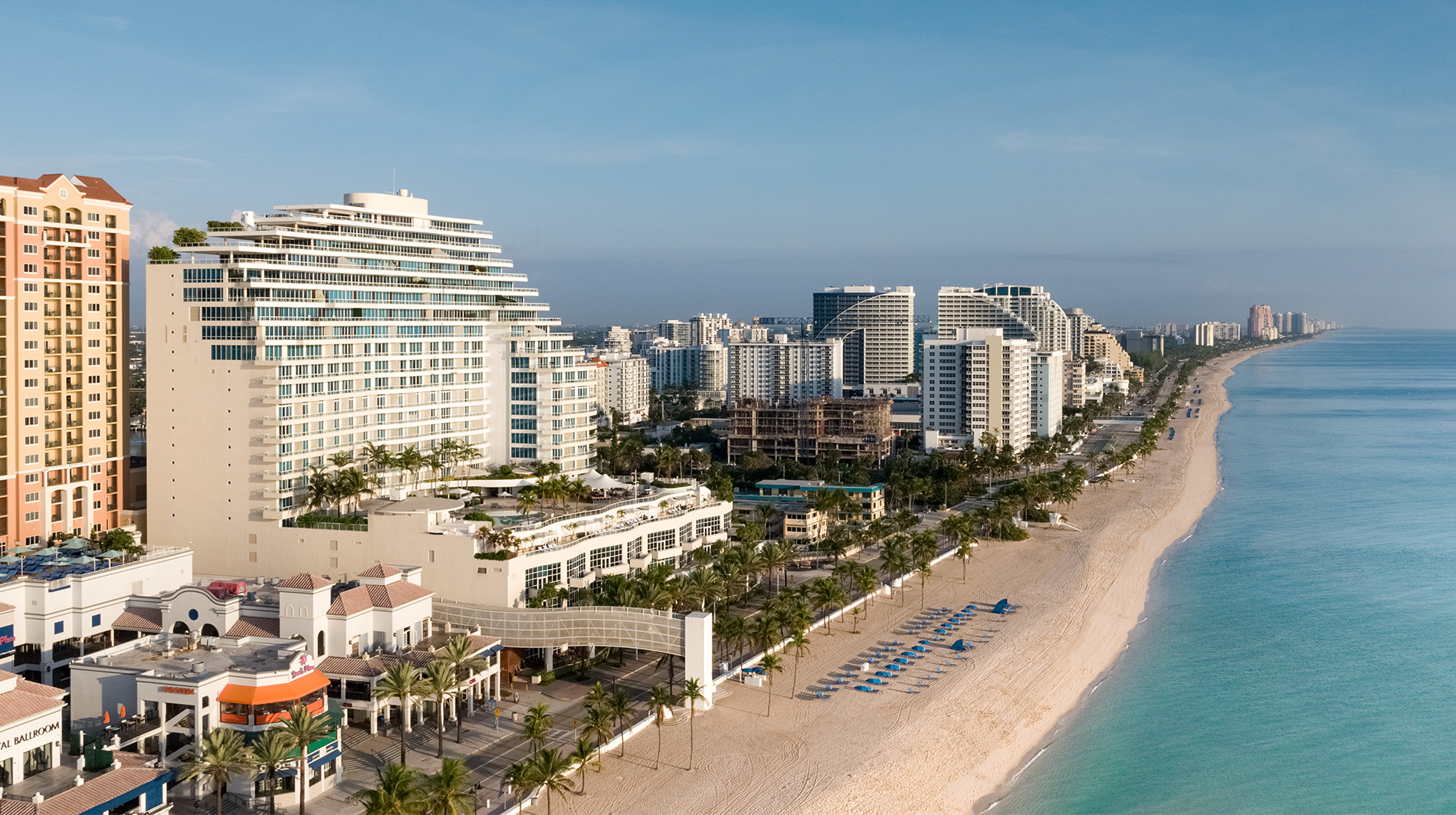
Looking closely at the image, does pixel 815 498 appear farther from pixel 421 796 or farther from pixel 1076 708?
pixel 421 796

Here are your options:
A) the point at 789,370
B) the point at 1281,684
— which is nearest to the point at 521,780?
the point at 1281,684

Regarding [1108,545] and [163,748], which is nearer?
[163,748]

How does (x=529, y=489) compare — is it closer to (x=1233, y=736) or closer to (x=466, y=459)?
(x=466, y=459)

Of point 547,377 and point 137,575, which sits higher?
point 547,377

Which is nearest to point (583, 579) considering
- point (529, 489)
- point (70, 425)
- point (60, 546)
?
point (529, 489)

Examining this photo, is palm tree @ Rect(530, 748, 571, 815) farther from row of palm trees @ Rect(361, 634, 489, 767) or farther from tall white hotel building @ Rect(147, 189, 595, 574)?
tall white hotel building @ Rect(147, 189, 595, 574)

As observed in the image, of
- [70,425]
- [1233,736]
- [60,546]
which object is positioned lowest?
[1233,736]
